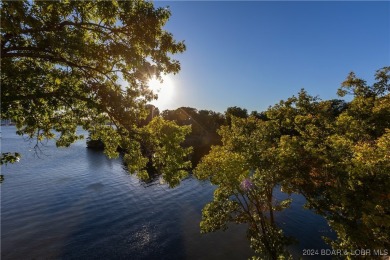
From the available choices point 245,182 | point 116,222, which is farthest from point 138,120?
point 116,222

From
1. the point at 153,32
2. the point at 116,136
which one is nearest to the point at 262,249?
the point at 116,136

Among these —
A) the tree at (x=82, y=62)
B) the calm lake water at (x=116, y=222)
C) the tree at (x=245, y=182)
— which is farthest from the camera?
the calm lake water at (x=116, y=222)

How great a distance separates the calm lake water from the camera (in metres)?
28.9

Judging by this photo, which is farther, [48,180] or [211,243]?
[48,180]

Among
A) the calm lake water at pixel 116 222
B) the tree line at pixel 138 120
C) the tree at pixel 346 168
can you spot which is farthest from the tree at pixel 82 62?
the calm lake water at pixel 116 222

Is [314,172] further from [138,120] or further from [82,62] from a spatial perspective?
[82,62]

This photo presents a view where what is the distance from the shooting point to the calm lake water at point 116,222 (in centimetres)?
2886

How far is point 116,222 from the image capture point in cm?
3647

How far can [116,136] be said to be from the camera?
15188mm

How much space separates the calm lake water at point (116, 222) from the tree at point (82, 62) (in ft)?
64.9

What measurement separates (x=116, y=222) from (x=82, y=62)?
1155 inches

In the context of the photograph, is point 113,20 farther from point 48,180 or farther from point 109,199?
point 48,180

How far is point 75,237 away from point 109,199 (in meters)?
14.9

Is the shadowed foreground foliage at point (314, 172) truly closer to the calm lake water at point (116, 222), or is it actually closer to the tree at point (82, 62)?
the tree at point (82, 62)
